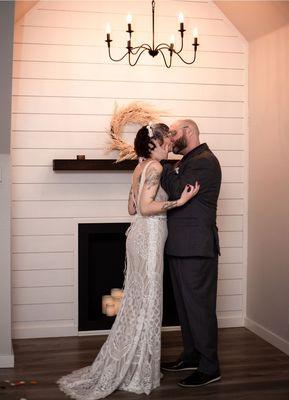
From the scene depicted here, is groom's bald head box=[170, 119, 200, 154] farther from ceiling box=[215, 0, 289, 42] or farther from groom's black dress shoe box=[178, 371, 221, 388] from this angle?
groom's black dress shoe box=[178, 371, 221, 388]

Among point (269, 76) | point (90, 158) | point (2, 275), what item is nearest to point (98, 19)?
point (90, 158)

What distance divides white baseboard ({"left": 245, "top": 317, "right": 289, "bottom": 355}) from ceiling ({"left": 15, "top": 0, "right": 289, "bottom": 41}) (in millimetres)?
2293

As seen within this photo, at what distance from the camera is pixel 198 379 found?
3848mm

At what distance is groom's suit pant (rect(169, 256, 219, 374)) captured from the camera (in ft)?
12.6

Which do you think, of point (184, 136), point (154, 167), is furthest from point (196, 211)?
point (184, 136)

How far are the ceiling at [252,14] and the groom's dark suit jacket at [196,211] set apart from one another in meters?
1.27

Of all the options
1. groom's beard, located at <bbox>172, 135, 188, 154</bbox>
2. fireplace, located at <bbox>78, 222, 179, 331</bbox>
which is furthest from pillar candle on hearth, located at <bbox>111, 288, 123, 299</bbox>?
groom's beard, located at <bbox>172, 135, 188, 154</bbox>

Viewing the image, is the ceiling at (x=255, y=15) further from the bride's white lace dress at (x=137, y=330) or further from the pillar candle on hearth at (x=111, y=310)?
the pillar candle on hearth at (x=111, y=310)

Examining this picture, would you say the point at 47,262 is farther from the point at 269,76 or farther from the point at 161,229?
the point at 269,76

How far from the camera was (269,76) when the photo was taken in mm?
4754

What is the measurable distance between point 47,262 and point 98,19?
6.38 ft

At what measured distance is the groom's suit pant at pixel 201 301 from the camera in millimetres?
3846

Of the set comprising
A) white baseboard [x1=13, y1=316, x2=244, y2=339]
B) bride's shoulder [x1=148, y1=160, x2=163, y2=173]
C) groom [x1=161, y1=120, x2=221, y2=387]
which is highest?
bride's shoulder [x1=148, y1=160, x2=163, y2=173]

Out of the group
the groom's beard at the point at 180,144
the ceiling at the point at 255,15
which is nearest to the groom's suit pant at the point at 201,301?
the groom's beard at the point at 180,144
